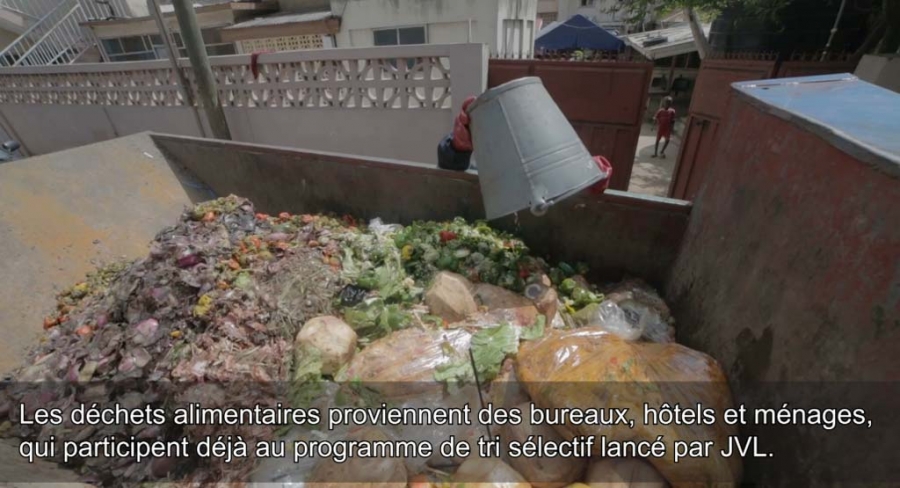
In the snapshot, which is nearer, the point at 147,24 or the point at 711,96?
the point at 711,96

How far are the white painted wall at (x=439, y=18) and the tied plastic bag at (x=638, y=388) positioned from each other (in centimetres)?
696

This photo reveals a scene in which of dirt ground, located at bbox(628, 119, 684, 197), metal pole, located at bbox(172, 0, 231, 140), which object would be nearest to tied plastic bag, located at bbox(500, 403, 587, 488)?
dirt ground, located at bbox(628, 119, 684, 197)

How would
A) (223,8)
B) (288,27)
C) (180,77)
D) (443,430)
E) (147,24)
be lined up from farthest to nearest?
(147,24), (223,8), (288,27), (180,77), (443,430)

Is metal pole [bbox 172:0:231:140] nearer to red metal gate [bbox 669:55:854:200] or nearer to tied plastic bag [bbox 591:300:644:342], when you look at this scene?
tied plastic bag [bbox 591:300:644:342]

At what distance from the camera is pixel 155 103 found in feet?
20.8

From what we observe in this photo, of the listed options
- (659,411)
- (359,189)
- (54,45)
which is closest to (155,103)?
(359,189)

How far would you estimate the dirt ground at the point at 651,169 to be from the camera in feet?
21.0

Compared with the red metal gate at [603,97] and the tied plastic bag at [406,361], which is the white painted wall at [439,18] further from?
the tied plastic bag at [406,361]

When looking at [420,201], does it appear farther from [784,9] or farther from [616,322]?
[784,9]

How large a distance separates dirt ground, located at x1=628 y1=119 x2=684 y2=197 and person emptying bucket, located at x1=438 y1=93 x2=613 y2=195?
3.98 m

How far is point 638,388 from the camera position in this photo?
142cm

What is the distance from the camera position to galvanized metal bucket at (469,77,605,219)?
1.88 metres

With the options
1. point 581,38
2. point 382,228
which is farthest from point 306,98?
point 581,38

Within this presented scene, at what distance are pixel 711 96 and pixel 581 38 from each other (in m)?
8.96
